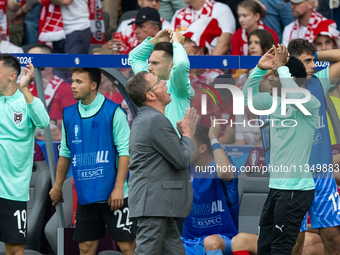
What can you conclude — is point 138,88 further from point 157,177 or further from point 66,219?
point 66,219

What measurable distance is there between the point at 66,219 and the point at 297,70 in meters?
2.52

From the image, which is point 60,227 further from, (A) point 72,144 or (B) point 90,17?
(B) point 90,17

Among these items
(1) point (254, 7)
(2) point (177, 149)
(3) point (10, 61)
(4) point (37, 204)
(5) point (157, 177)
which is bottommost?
(4) point (37, 204)

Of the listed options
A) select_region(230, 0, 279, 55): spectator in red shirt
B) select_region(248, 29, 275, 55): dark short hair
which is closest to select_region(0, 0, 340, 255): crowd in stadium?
select_region(248, 29, 275, 55): dark short hair

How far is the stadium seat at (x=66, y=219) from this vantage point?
197 inches

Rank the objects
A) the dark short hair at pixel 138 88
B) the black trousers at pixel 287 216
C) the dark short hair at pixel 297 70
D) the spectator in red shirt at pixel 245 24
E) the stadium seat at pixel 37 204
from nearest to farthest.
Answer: the dark short hair at pixel 138 88 < the black trousers at pixel 287 216 < the dark short hair at pixel 297 70 < the stadium seat at pixel 37 204 < the spectator in red shirt at pixel 245 24

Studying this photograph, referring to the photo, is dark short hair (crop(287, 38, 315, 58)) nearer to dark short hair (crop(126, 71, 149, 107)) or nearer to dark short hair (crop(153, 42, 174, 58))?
dark short hair (crop(153, 42, 174, 58))

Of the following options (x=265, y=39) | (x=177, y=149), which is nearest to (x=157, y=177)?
(x=177, y=149)

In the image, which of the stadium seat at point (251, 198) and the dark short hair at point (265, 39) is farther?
the dark short hair at point (265, 39)

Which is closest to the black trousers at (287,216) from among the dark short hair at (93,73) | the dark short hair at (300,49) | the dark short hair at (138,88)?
the dark short hair at (300,49)

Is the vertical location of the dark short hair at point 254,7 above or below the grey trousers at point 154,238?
above

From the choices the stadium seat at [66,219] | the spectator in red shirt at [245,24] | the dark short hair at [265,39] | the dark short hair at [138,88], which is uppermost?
the spectator in red shirt at [245,24]

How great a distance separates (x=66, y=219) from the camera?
5.14 metres

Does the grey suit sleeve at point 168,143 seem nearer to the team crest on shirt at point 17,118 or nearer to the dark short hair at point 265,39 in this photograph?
the team crest on shirt at point 17,118
